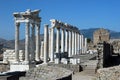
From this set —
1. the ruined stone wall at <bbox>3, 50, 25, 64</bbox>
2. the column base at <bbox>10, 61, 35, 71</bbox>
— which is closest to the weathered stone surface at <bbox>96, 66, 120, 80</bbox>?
the column base at <bbox>10, 61, 35, 71</bbox>

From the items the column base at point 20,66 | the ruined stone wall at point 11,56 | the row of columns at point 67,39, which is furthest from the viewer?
the ruined stone wall at point 11,56

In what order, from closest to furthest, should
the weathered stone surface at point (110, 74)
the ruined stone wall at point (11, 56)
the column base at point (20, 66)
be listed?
1. the weathered stone surface at point (110, 74)
2. the column base at point (20, 66)
3. the ruined stone wall at point (11, 56)

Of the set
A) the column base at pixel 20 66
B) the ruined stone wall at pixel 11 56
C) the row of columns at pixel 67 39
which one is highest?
the row of columns at pixel 67 39

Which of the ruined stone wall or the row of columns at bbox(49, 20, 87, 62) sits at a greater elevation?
the row of columns at bbox(49, 20, 87, 62)

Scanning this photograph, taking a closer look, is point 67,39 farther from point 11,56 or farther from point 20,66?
point 20,66

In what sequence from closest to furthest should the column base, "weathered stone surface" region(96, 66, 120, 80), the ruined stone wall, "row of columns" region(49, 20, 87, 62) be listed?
"weathered stone surface" region(96, 66, 120, 80), the column base, "row of columns" region(49, 20, 87, 62), the ruined stone wall

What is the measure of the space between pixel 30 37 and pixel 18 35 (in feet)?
5.26

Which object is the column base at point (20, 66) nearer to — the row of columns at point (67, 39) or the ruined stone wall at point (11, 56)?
the row of columns at point (67, 39)

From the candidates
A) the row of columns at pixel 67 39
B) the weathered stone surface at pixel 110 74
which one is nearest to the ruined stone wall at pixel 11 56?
the row of columns at pixel 67 39

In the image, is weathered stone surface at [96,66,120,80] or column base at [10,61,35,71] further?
column base at [10,61,35,71]

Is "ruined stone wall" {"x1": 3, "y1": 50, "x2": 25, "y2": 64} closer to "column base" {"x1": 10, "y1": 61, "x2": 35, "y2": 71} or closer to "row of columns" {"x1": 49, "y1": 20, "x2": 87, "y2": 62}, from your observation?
"row of columns" {"x1": 49, "y1": 20, "x2": 87, "y2": 62}

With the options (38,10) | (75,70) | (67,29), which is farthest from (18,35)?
(67,29)

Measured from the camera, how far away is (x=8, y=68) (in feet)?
128

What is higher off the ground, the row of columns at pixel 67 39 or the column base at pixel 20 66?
the row of columns at pixel 67 39
